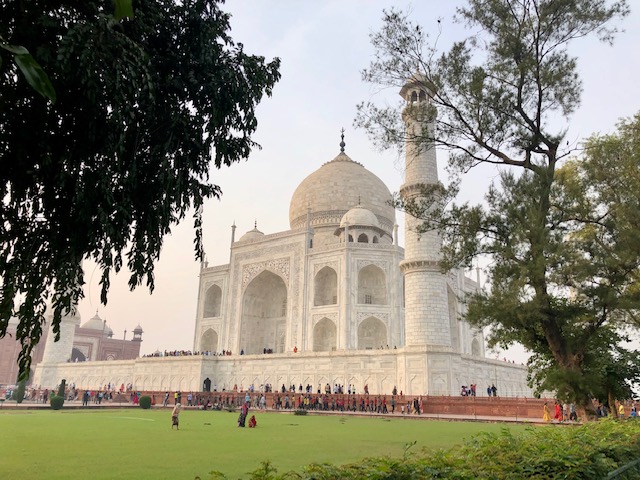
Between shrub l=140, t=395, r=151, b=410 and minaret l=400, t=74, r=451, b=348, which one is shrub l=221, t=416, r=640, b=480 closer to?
minaret l=400, t=74, r=451, b=348

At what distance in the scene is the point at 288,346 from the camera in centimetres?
3067

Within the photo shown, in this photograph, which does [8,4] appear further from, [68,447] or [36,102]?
[68,447]

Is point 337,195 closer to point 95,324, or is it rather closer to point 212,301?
point 212,301

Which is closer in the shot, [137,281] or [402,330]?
[137,281]

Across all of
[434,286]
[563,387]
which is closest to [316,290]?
[434,286]

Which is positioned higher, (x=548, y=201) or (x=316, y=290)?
(x=316, y=290)

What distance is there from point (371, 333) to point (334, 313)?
3.10m

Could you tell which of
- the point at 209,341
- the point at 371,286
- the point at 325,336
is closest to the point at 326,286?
the point at 371,286

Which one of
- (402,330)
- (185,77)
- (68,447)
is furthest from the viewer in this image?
(402,330)

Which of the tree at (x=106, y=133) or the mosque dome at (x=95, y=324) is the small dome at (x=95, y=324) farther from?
the tree at (x=106, y=133)

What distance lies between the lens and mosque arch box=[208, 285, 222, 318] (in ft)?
122

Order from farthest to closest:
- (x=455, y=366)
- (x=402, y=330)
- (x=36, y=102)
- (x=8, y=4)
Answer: (x=402, y=330)
(x=455, y=366)
(x=36, y=102)
(x=8, y=4)

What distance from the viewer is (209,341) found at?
121ft

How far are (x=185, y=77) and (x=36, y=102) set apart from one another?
189 centimetres
